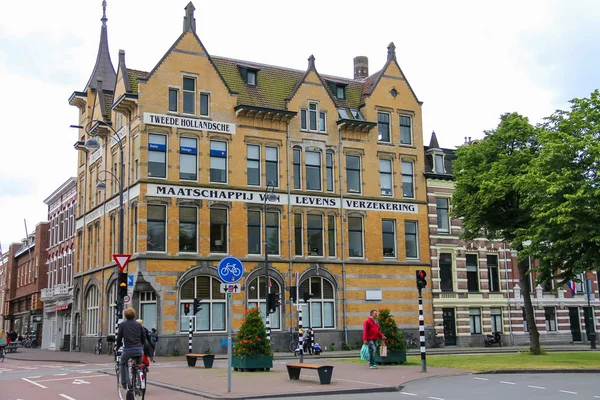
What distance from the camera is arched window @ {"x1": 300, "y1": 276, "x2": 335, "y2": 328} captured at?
40.6m

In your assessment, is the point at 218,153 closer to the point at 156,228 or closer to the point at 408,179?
the point at 156,228

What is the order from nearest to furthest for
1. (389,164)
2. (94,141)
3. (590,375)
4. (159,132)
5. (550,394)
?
(550,394)
(590,375)
(94,141)
(159,132)
(389,164)

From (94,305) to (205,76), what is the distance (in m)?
15.6

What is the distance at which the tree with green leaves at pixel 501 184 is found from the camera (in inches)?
1202

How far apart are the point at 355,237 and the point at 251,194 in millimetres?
7447

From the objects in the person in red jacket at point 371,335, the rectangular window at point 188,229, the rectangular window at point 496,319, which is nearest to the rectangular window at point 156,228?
the rectangular window at point 188,229

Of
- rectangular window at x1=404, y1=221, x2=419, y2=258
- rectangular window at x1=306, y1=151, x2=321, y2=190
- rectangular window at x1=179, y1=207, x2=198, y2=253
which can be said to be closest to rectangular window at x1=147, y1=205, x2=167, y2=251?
rectangular window at x1=179, y1=207, x2=198, y2=253

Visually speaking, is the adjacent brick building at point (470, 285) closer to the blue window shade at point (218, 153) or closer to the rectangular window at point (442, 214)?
the rectangular window at point (442, 214)

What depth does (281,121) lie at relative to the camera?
1619 inches

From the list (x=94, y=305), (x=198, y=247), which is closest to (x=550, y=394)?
(x=198, y=247)

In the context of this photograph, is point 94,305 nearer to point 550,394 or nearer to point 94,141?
point 94,141

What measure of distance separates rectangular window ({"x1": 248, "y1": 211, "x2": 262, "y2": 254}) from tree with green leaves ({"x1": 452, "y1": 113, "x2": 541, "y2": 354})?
1178cm

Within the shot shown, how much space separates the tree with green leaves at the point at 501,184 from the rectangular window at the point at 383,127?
11723 millimetres

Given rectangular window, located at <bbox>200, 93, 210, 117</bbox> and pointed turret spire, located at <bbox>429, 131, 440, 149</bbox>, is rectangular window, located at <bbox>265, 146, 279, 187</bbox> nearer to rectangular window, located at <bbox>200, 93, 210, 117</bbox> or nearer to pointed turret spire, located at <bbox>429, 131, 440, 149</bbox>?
rectangular window, located at <bbox>200, 93, 210, 117</bbox>
